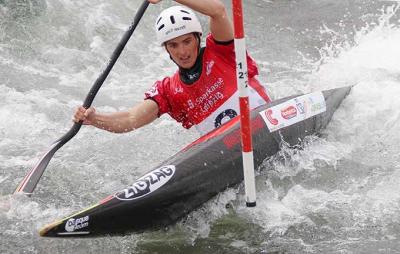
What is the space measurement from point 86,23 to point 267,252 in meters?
6.16

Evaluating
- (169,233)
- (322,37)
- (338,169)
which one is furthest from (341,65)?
(169,233)

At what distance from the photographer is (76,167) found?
19.4 ft

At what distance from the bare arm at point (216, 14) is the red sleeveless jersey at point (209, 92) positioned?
0.34 ft

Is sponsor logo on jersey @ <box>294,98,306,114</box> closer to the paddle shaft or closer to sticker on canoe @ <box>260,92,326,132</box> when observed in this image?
sticker on canoe @ <box>260,92,326,132</box>

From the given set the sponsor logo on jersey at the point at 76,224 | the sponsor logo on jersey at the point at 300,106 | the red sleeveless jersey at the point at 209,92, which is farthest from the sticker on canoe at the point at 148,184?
the sponsor logo on jersey at the point at 300,106

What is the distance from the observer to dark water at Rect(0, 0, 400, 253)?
4.61m

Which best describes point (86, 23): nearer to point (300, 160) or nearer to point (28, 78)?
point (28, 78)

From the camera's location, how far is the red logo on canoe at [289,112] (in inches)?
210

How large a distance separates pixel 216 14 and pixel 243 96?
86 cm

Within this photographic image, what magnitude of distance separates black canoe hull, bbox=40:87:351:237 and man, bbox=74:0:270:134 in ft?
0.94

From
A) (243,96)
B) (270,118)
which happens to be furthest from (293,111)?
(243,96)

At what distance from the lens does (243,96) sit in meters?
4.15

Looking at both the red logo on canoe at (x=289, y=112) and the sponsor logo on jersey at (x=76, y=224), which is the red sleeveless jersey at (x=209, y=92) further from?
the sponsor logo on jersey at (x=76, y=224)

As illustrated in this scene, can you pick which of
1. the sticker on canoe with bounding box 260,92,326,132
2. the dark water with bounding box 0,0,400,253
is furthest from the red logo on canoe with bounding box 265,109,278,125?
the dark water with bounding box 0,0,400,253
